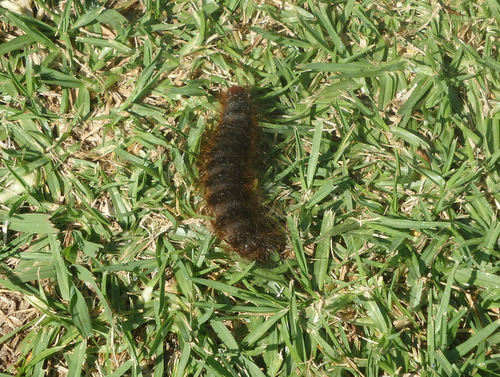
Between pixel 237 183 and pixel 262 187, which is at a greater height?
pixel 237 183

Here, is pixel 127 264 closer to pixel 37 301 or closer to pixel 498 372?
pixel 37 301

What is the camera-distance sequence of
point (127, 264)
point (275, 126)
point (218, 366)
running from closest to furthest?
point (218, 366) → point (127, 264) → point (275, 126)

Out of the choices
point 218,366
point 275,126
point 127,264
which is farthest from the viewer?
point 275,126

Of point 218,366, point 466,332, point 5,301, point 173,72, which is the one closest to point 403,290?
point 466,332

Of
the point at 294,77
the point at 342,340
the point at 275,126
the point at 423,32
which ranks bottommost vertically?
the point at 342,340
